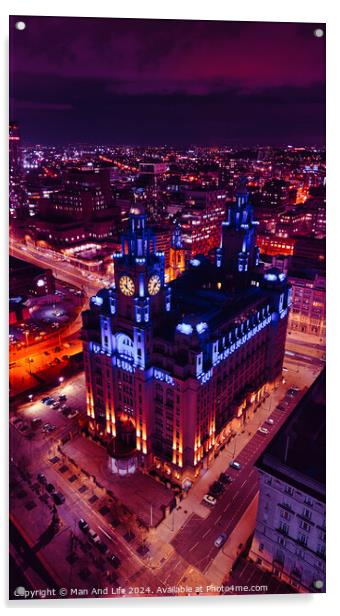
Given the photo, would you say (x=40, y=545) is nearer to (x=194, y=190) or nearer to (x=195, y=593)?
(x=195, y=593)

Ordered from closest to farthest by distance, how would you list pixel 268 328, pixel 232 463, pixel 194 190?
1. pixel 232 463
2. pixel 268 328
3. pixel 194 190

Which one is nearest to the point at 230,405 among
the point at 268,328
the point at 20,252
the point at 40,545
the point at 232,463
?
the point at 232,463

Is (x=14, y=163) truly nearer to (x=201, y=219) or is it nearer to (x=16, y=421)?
(x=16, y=421)

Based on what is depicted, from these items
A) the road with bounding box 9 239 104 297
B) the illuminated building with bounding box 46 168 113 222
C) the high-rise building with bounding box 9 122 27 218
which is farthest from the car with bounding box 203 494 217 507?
the illuminated building with bounding box 46 168 113 222

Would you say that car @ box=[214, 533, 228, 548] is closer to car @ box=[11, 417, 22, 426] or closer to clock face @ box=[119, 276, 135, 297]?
clock face @ box=[119, 276, 135, 297]

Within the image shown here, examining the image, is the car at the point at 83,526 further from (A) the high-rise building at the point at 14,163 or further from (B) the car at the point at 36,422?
(A) the high-rise building at the point at 14,163

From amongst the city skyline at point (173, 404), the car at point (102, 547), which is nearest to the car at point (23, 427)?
the city skyline at point (173, 404)

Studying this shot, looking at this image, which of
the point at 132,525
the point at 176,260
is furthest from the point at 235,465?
the point at 176,260
